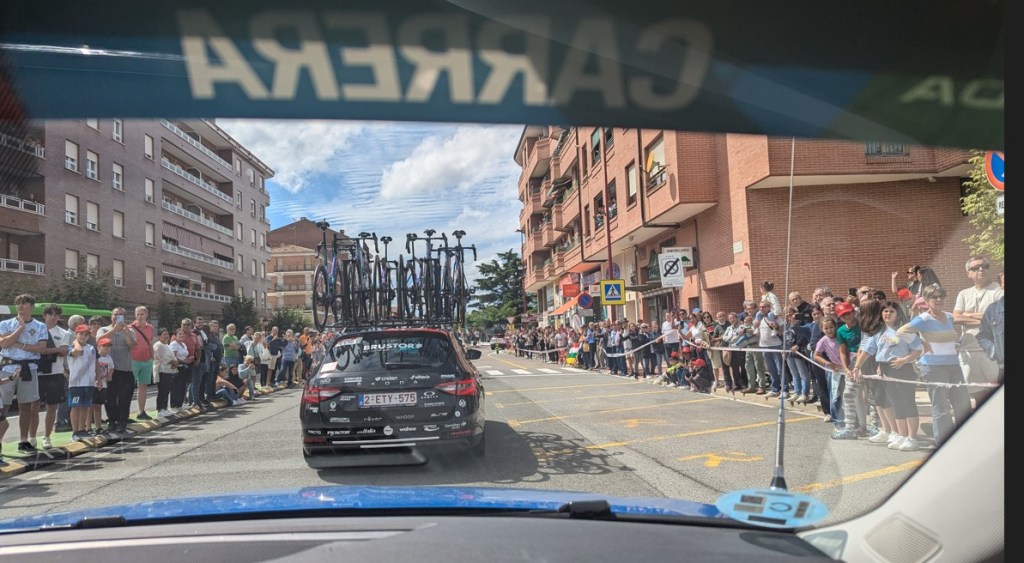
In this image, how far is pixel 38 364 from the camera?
700cm

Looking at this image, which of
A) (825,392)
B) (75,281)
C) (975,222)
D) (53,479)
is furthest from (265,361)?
(975,222)

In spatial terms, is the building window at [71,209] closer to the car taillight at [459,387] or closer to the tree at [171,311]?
the tree at [171,311]

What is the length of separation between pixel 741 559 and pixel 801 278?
2.77 meters

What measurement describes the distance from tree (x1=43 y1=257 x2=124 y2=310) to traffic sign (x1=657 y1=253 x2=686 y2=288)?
574 centimetres

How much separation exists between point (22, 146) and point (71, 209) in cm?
48

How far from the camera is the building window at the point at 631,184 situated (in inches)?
128

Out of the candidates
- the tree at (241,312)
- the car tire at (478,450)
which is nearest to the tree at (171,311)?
the tree at (241,312)

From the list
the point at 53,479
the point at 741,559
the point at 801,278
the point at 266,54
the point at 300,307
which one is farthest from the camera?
the point at 300,307

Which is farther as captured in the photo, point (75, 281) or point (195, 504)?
point (75, 281)

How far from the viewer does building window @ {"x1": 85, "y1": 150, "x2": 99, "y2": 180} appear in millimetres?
2455

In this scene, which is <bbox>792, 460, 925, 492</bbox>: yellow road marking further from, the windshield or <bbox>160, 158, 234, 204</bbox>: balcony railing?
<bbox>160, 158, 234, 204</bbox>: balcony railing

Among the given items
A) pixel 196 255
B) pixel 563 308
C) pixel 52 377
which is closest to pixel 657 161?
pixel 196 255

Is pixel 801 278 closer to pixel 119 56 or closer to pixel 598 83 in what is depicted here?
pixel 598 83

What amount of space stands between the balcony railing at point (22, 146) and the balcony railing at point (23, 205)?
18.0 inches
